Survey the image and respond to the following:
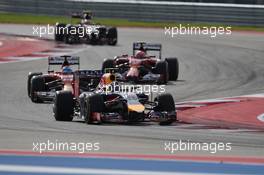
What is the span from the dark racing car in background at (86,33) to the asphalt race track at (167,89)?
528mm

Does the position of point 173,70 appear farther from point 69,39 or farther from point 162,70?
point 69,39

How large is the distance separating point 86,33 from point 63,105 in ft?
56.9

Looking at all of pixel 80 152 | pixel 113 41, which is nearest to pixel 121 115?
pixel 80 152

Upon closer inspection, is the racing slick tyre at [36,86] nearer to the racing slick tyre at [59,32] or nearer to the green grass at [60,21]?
the racing slick tyre at [59,32]

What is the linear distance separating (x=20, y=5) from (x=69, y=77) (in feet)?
86.0

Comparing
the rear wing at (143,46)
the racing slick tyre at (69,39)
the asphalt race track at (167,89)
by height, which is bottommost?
the asphalt race track at (167,89)

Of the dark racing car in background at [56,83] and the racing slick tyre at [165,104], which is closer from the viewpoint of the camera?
the racing slick tyre at [165,104]

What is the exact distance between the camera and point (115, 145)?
12.4 meters

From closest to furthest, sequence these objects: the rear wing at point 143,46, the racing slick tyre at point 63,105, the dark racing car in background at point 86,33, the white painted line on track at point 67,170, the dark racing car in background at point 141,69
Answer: the white painted line on track at point 67,170, the racing slick tyre at point 63,105, the dark racing car in background at point 141,69, the rear wing at point 143,46, the dark racing car in background at point 86,33

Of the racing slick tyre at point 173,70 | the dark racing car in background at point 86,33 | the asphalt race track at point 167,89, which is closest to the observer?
the asphalt race track at point 167,89

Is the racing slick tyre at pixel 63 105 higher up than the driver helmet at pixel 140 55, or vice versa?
the driver helmet at pixel 140 55

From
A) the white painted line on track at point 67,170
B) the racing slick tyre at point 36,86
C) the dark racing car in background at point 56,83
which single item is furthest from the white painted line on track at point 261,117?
the white painted line on track at point 67,170

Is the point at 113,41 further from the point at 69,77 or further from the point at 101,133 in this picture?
the point at 101,133

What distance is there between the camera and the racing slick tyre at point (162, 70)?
21.9m
